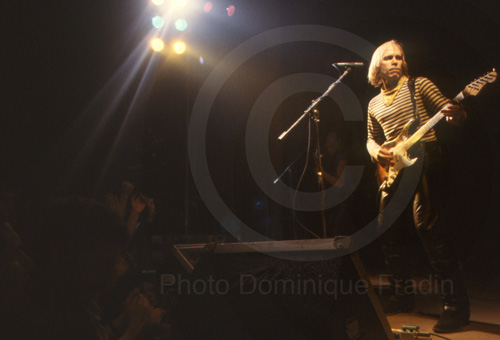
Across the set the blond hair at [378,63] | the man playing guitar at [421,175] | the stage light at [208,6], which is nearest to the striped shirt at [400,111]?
the man playing guitar at [421,175]

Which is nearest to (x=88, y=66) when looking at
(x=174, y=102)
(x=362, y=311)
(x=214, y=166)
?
(x=174, y=102)

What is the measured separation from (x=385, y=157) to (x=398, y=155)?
11 centimetres

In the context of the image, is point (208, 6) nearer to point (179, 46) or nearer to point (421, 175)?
point (179, 46)

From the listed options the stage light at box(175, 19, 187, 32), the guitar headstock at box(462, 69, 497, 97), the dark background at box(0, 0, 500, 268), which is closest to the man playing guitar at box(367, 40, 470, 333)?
the guitar headstock at box(462, 69, 497, 97)

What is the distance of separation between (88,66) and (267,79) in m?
2.57

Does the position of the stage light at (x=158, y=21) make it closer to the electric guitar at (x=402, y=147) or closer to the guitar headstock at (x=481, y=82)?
the electric guitar at (x=402, y=147)

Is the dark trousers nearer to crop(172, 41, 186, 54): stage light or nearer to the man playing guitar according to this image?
the man playing guitar

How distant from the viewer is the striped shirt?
257cm

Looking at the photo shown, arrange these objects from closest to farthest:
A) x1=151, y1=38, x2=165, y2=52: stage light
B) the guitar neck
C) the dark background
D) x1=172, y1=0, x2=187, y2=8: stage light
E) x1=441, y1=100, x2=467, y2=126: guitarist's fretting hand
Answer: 1. x1=441, y1=100, x2=467, y2=126: guitarist's fretting hand
2. the guitar neck
3. the dark background
4. x1=172, y1=0, x2=187, y2=8: stage light
5. x1=151, y1=38, x2=165, y2=52: stage light

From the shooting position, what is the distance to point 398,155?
8.74 feet

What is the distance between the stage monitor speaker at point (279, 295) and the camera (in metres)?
1.51

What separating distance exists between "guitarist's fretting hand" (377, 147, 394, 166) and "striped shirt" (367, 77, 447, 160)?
0.05 meters

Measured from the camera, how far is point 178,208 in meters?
5.25

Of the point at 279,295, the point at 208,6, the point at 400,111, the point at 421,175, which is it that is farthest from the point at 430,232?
the point at 208,6
